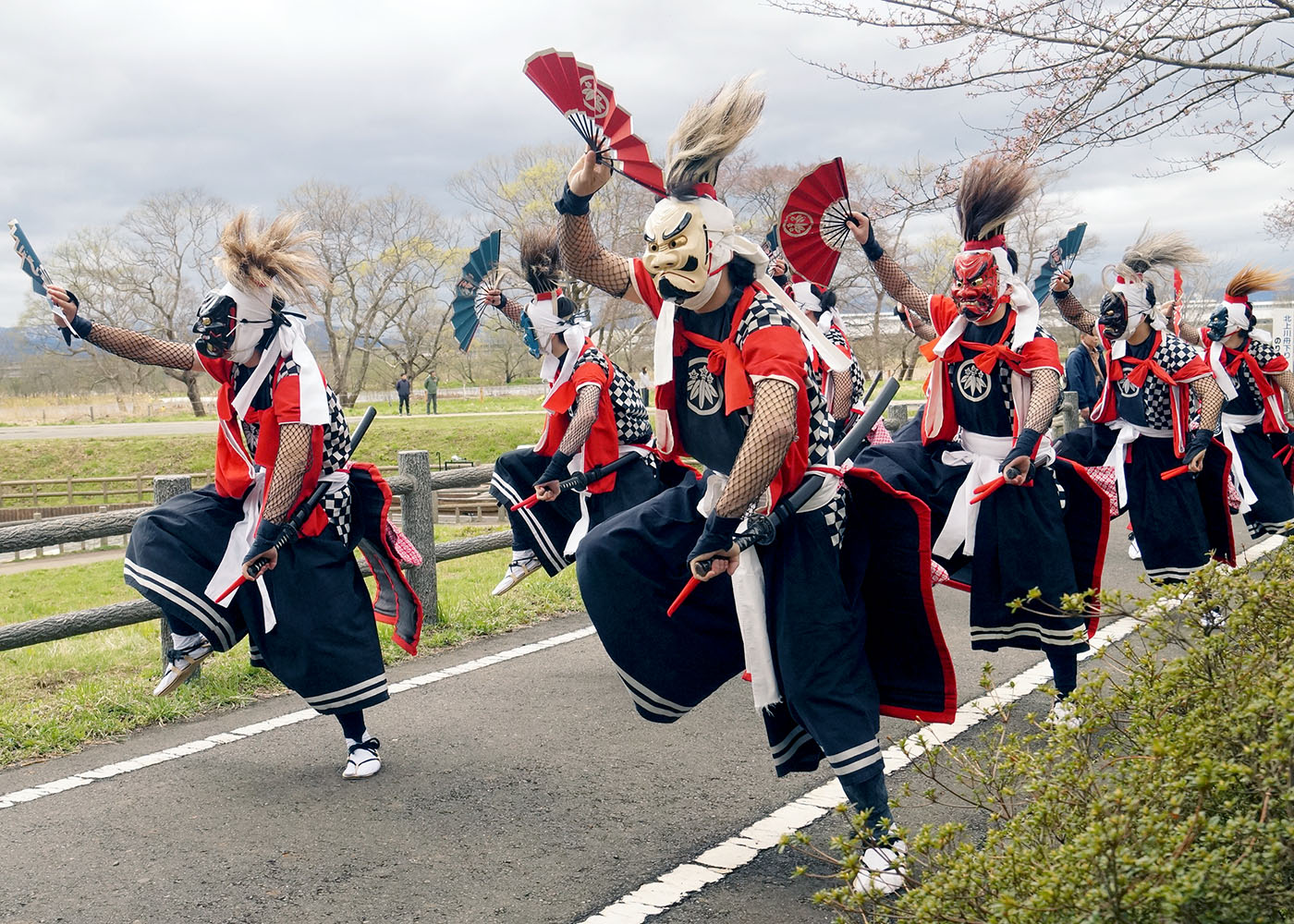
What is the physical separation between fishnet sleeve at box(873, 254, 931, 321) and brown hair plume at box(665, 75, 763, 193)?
1329 millimetres

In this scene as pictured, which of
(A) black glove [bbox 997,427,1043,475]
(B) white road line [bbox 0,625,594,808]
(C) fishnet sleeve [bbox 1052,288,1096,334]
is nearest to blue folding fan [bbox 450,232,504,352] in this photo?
(B) white road line [bbox 0,625,594,808]

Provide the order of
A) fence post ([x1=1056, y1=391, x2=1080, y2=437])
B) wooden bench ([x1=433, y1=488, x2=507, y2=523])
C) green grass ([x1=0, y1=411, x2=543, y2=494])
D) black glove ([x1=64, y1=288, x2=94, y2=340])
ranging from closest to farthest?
black glove ([x1=64, y1=288, x2=94, y2=340]) → fence post ([x1=1056, y1=391, x2=1080, y2=437]) → wooden bench ([x1=433, y1=488, x2=507, y2=523]) → green grass ([x1=0, y1=411, x2=543, y2=494])

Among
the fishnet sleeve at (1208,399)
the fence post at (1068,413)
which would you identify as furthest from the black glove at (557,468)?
the fence post at (1068,413)

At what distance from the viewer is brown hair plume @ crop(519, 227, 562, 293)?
23.1 ft

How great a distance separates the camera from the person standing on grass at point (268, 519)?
4.61m

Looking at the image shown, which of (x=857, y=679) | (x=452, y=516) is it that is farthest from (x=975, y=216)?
(x=452, y=516)

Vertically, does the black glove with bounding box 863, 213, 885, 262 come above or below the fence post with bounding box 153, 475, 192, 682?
above

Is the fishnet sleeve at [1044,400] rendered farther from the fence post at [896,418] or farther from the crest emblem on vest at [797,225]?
the fence post at [896,418]

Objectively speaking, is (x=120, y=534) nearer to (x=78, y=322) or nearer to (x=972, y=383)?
(x=78, y=322)

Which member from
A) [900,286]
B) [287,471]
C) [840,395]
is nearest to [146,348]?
[287,471]

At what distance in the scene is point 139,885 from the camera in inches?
145

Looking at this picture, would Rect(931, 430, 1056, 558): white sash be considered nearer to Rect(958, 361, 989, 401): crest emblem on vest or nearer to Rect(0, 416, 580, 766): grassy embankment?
Rect(958, 361, 989, 401): crest emblem on vest

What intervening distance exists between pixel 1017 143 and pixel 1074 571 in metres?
2.45

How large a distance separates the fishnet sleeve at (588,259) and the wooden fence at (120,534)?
2.59 m
